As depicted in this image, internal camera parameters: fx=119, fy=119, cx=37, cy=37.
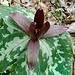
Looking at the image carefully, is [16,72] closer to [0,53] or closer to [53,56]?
[0,53]

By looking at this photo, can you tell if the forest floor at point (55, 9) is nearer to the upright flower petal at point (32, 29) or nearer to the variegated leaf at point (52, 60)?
the variegated leaf at point (52, 60)

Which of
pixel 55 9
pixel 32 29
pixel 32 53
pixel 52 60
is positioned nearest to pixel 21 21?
pixel 32 29

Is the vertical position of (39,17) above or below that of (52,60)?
above

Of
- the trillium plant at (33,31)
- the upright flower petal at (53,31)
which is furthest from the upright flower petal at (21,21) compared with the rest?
the upright flower petal at (53,31)

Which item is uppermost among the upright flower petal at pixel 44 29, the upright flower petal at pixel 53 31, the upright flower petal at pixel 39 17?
the upright flower petal at pixel 39 17

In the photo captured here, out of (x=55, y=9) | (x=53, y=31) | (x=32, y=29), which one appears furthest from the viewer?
(x=55, y=9)

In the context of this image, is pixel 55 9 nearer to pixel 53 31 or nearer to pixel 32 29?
pixel 53 31

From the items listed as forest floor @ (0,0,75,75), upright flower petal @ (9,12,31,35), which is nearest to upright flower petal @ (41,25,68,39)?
upright flower petal @ (9,12,31,35)

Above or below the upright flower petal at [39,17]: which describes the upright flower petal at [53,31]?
below
